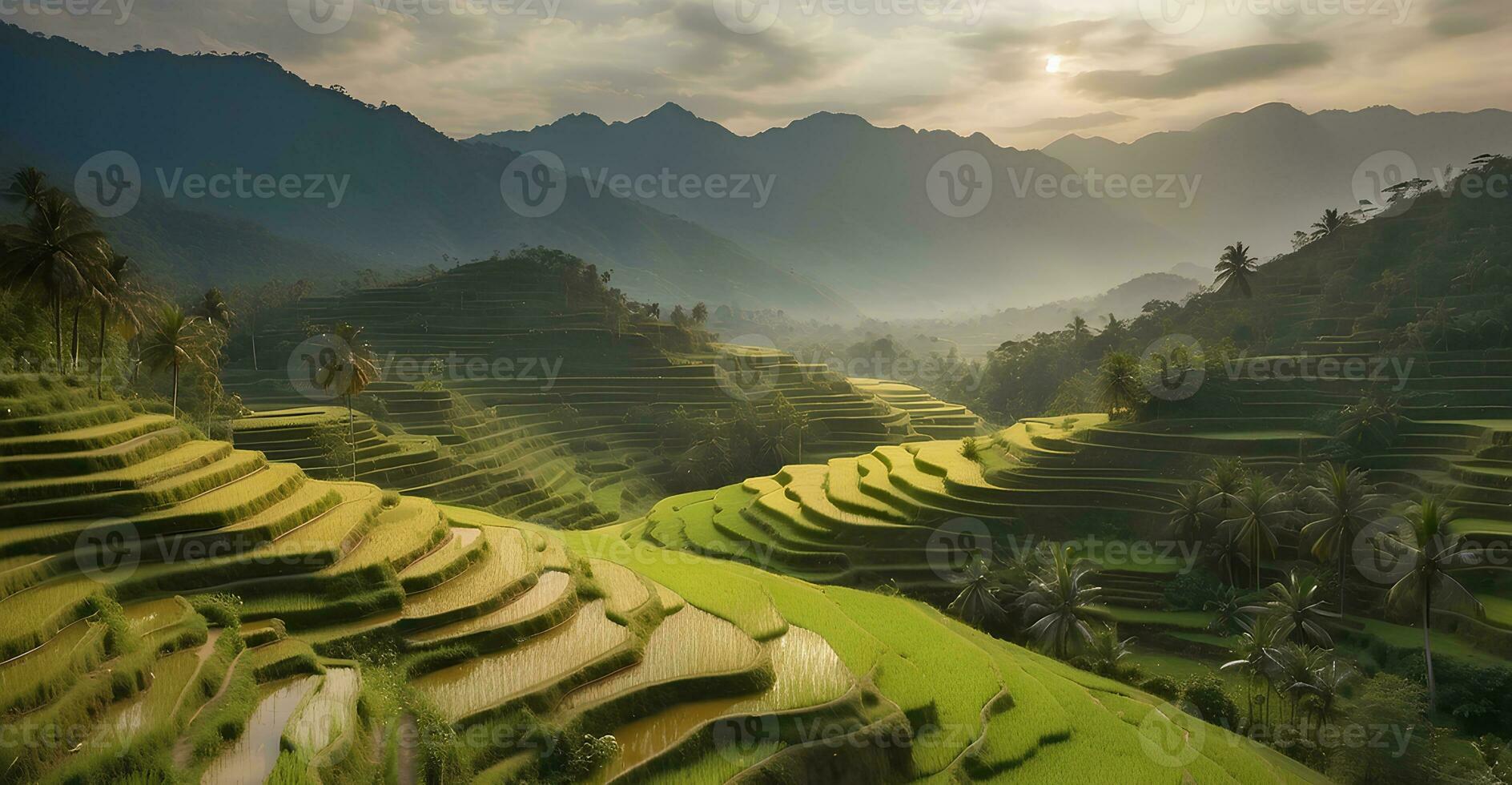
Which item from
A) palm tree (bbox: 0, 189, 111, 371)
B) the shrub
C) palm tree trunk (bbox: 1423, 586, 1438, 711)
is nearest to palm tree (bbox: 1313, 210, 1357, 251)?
palm tree trunk (bbox: 1423, 586, 1438, 711)

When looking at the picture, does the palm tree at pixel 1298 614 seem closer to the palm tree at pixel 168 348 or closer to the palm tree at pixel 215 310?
the palm tree at pixel 168 348

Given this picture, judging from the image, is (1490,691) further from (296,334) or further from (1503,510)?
(296,334)

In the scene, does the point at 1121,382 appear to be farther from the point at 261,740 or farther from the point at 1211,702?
the point at 261,740

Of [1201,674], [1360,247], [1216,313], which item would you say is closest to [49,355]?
[1201,674]

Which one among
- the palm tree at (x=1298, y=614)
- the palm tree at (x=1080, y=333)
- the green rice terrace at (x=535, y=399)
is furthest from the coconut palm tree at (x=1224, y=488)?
the palm tree at (x=1080, y=333)

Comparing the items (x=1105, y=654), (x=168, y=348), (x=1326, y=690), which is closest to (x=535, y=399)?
(x=168, y=348)

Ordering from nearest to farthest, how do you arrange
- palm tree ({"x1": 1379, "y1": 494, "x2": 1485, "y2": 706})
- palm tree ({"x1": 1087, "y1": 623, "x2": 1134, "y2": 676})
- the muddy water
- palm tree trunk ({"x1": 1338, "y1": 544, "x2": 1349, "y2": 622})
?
the muddy water
palm tree ({"x1": 1379, "y1": 494, "x2": 1485, "y2": 706})
palm tree ({"x1": 1087, "y1": 623, "x2": 1134, "y2": 676})
palm tree trunk ({"x1": 1338, "y1": 544, "x2": 1349, "y2": 622})

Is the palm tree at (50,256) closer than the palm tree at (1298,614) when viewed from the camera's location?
Yes

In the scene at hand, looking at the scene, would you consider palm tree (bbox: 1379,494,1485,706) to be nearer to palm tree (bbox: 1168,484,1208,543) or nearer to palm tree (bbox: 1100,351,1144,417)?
palm tree (bbox: 1168,484,1208,543)
